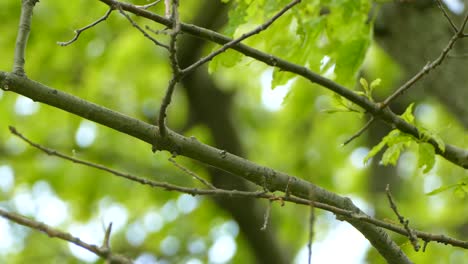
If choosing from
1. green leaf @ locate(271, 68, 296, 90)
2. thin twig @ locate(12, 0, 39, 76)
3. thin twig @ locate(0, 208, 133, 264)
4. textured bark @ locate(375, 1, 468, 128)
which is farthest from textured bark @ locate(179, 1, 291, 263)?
thin twig @ locate(0, 208, 133, 264)

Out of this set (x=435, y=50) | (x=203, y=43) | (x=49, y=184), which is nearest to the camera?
(x=435, y=50)

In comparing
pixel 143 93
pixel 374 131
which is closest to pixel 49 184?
pixel 143 93

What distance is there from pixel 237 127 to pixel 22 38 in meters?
5.34

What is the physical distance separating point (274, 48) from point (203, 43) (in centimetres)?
357

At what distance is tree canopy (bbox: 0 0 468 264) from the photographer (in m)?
3.13

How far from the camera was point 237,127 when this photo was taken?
7680mm

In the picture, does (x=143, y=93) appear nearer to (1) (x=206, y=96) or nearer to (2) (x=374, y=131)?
(1) (x=206, y=96)

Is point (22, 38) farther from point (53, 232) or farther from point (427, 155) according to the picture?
point (427, 155)

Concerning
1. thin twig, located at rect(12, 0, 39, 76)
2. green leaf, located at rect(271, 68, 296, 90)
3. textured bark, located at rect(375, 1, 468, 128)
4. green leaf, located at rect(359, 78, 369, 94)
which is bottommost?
thin twig, located at rect(12, 0, 39, 76)

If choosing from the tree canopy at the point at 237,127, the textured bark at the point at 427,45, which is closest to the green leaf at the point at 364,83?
the tree canopy at the point at 237,127

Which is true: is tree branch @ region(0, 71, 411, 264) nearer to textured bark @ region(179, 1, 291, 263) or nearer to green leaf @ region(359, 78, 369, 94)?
green leaf @ region(359, 78, 369, 94)

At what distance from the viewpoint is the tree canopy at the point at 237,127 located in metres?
3.13

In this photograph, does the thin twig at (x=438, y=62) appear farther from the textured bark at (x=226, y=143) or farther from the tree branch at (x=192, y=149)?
the textured bark at (x=226, y=143)

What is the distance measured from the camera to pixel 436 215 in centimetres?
706
